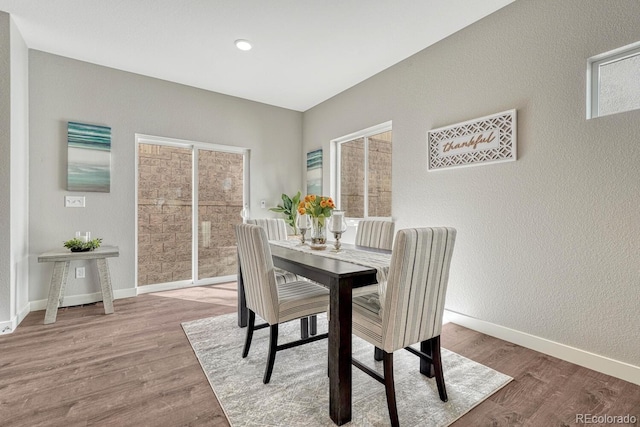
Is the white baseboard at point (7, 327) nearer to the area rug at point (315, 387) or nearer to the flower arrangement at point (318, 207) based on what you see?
the area rug at point (315, 387)

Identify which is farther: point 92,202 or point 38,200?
point 92,202

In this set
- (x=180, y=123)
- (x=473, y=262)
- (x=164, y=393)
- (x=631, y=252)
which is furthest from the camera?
(x=180, y=123)

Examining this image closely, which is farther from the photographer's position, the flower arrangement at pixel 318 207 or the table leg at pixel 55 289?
→ the table leg at pixel 55 289

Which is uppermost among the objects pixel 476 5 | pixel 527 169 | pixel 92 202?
pixel 476 5

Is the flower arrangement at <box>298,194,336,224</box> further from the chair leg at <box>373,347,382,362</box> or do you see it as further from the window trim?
the window trim

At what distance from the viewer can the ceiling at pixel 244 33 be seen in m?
2.44

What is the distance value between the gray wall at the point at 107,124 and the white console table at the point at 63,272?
39cm

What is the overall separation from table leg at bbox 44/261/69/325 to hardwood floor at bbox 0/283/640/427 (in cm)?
9

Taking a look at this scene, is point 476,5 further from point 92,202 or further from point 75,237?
point 75,237

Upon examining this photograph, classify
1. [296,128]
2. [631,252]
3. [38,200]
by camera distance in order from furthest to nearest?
[296,128]
[38,200]
[631,252]

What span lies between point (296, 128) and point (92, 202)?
117 inches

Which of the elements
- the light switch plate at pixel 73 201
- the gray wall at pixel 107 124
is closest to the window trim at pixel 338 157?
the gray wall at pixel 107 124

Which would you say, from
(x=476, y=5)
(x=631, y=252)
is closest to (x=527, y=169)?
(x=631, y=252)

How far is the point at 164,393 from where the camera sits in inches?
69.2
